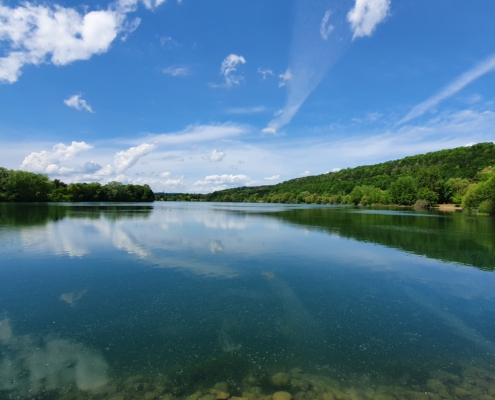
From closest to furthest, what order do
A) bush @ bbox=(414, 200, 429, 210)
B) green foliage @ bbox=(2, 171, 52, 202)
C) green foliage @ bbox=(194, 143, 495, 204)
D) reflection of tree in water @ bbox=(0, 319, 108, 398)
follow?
reflection of tree in water @ bbox=(0, 319, 108, 398) → green foliage @ bbox=(2, 171, 52, 202) → bush @ bbox=(414, 200, 429, 210) → green foliage @ bbox=(194, 143, 495, 204)

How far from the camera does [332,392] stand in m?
5.92

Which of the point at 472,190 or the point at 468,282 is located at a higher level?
the point at 472,190

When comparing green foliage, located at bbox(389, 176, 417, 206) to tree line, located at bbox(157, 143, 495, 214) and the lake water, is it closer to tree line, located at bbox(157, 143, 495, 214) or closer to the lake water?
tree line, located at bbox(157, 143, 495, 214)

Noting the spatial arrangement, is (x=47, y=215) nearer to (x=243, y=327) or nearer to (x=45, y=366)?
(x=45, y=366)

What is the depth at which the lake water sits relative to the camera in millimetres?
6156

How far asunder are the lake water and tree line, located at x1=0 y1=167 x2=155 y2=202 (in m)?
101

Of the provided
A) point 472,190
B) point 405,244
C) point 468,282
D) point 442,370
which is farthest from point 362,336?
point 472,190

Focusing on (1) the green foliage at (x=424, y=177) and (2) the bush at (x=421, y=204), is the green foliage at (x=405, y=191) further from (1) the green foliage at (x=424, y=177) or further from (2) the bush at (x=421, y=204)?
(2) the bush at (x=421, y=204)

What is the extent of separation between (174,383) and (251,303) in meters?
4.81

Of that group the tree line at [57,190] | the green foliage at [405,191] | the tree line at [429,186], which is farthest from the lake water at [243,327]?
the green foliage at [405,191]

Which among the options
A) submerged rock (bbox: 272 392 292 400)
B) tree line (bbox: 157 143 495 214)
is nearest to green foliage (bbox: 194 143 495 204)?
tree line (bbox: 157 143 495 214)

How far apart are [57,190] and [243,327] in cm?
14650

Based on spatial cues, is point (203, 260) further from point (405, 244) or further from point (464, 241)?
point (464, 241)

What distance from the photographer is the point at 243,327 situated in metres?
8.73
